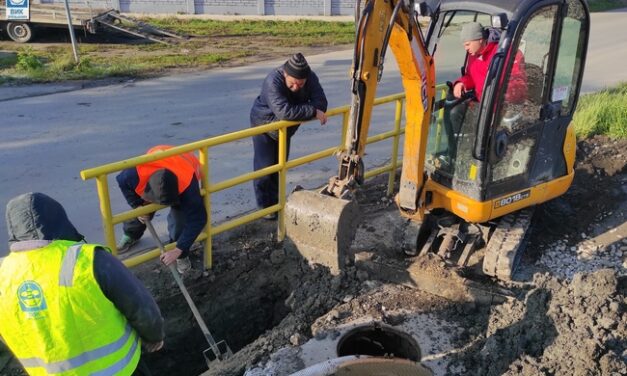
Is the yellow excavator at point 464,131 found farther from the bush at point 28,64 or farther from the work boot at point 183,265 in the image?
the bush at point 28,64

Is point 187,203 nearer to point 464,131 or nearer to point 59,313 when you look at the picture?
point 59,313

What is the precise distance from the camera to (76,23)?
17.5 meters

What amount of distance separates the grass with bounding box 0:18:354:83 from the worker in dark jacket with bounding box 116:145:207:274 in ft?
30.7

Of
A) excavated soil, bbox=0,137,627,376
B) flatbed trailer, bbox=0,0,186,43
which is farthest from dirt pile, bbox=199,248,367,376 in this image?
flatbed trailer, bbox=0,0,186,43

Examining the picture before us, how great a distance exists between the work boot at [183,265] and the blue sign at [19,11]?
48.8 ft

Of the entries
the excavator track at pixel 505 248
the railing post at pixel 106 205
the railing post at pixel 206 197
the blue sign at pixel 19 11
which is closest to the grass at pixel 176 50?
the blue sign at pixel 19 11

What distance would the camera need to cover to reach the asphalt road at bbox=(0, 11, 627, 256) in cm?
741

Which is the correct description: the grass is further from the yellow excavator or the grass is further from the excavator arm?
the excavator arm

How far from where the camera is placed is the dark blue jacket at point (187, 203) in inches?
197

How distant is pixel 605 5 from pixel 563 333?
2968cm

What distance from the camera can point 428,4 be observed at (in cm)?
589

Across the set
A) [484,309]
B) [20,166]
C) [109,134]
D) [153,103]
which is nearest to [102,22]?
[153,103]

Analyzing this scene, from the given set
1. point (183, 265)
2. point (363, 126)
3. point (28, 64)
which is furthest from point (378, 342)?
point (28, 64)

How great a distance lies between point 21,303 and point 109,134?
23.3 ft
